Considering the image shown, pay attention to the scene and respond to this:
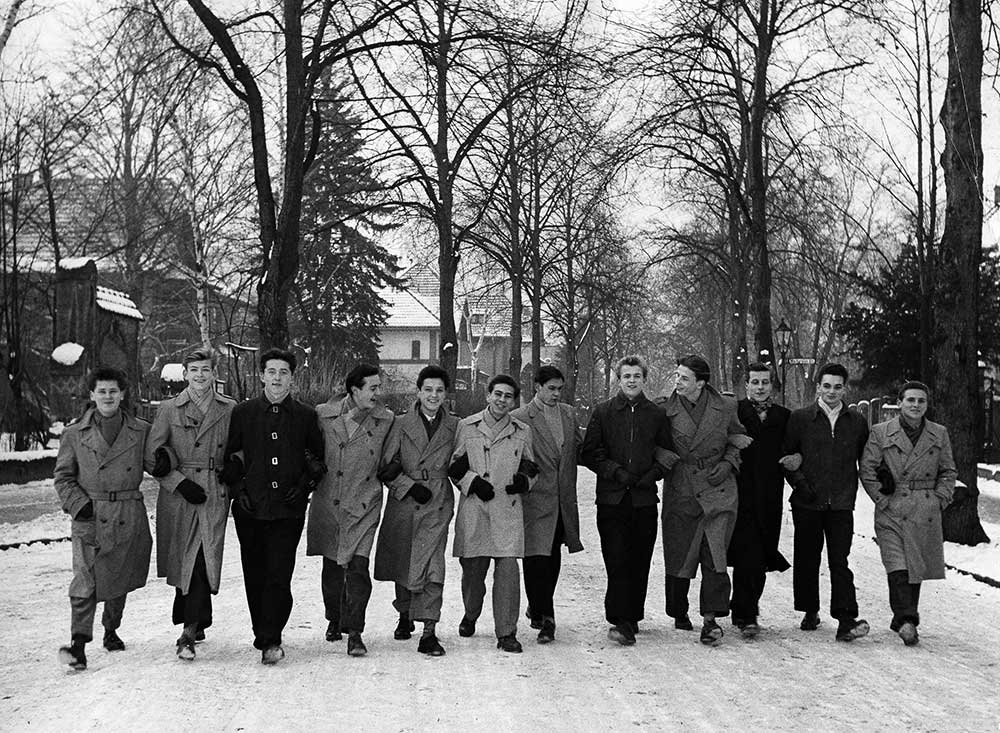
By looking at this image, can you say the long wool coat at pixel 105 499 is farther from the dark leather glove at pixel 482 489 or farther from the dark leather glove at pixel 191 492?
the dark leather glove at pixel 482 489

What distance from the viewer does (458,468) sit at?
8531 mm

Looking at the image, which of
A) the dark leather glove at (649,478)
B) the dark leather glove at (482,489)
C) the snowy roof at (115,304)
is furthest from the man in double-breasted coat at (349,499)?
the snowy roof at (115,304)

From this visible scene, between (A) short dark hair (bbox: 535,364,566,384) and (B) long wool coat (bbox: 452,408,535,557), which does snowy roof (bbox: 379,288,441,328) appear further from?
(B) long wool coat (bbox: 452,408,535,557)

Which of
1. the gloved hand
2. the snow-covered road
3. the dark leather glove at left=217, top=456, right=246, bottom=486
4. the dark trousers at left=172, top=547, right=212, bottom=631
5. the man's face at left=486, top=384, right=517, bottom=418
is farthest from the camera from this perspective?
the gloved hand

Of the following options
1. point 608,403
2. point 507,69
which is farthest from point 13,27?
point 608,403

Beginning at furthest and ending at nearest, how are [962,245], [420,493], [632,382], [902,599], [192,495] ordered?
[962,245]
[632,382]
[902,599]
[420,493]
[192,495]

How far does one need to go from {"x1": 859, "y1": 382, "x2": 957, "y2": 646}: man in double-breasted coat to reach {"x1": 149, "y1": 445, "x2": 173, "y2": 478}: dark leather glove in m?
4.82

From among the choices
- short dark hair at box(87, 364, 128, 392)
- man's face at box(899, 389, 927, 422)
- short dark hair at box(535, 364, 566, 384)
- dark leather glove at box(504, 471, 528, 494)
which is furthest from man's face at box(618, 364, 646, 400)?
short dark hair at box(87, 364, 128, 392)

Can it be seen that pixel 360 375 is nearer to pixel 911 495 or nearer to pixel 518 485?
pixel 518 485

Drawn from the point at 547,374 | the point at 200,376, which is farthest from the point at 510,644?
the point at 200,376

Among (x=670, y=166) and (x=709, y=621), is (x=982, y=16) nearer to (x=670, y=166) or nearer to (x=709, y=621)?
(x=709, y=621)

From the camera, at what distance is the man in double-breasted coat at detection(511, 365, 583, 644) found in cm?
902

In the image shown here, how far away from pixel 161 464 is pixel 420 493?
166cm

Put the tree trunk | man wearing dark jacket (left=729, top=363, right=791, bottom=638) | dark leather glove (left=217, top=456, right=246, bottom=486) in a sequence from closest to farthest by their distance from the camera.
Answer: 1. dark leather glove (left=217, top=456, right=246, bottom=486)
2. man wearing dark jacket (left=729, top=363, right=791, bottom=638)
3. the tree trunk
